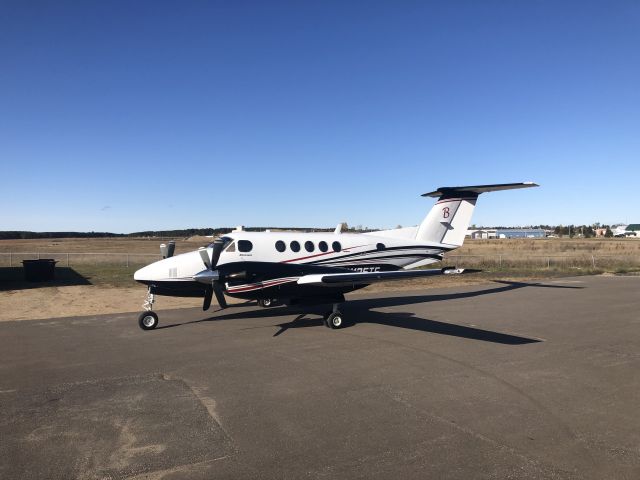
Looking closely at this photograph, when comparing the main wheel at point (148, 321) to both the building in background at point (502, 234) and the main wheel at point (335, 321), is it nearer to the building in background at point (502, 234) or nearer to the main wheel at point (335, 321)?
the main wheel at point (335, 321)

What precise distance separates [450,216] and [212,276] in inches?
389

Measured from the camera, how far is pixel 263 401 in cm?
722

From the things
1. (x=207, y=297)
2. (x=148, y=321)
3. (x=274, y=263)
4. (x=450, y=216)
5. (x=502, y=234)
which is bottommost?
(x=148, y=321)

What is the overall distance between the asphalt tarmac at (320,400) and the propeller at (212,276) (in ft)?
3.21

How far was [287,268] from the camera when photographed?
13555 mm

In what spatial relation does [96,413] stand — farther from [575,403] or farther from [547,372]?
[547,372]

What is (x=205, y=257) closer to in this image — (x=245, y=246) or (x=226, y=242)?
(x=226, y=242)

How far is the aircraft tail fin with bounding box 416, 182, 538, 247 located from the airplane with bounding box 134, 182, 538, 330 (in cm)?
43

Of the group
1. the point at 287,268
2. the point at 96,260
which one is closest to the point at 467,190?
the point at 287,268

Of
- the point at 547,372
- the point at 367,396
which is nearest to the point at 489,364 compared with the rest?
the point at 547,372

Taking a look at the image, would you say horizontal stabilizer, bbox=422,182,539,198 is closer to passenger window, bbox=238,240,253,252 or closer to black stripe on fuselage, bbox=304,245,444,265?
black stripe on fuselage, bbox=304,245,444,265

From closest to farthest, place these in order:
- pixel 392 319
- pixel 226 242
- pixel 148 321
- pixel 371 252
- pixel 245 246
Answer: pixel 148 321 < pixel 226 242 < pixel 245 246 < pixel 392 319 < pixel 371 252

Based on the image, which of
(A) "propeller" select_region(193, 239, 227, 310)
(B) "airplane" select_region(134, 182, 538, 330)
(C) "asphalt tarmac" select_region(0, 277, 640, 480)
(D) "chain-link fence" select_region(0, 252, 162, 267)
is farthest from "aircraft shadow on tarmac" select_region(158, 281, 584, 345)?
(D) "chain-link fence" select_region(0, 252, 162, 267)

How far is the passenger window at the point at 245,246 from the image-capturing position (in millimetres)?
13508
